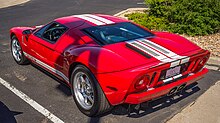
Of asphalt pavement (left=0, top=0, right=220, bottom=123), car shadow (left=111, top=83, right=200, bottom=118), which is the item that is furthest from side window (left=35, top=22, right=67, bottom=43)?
car shadow (left=111, top=83, right=200, bottom=118)

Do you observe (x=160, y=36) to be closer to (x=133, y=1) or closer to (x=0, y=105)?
(x=0, y=105)

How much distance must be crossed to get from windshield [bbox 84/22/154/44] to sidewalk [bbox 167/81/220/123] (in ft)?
4.28

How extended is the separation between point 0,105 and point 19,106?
31cm

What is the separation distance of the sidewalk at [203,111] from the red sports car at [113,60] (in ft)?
1.36

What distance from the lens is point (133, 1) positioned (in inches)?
646

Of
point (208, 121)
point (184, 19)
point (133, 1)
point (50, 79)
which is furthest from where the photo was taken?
point (133, 1)

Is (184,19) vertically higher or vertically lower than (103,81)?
lower

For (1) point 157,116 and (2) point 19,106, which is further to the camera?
(2) point 19,106

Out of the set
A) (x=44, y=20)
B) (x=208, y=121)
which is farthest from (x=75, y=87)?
(x=44, y=20)

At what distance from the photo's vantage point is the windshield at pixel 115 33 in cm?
377

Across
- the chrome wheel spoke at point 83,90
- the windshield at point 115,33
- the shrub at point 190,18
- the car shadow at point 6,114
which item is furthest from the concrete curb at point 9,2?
the chrome wheel spoke at point 83,90

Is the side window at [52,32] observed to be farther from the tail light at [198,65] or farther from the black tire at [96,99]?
the tail light at [198,65]

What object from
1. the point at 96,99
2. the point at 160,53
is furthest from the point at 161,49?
the point at 96,99

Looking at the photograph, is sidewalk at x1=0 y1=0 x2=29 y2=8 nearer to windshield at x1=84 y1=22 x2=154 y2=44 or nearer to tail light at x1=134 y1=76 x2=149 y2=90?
windshield at x1=84 y1=22 x2=154 y2=44
